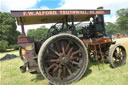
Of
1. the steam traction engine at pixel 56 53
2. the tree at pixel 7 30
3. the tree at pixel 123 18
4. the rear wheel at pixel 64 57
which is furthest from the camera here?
the tree at pixel 123 18

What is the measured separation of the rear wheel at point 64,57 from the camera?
10.8 feet

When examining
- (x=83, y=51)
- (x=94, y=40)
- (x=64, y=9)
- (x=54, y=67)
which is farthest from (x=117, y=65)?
(x=64, y=9)

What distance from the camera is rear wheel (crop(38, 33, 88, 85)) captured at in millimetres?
3293

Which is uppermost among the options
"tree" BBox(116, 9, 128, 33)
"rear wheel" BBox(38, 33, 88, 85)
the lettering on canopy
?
"tree" BBox(116, 9, 128, 33)

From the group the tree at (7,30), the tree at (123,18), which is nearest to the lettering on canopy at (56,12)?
the tree at (7,30)

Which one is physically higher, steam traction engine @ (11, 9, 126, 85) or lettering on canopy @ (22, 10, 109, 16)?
lettering on canopy @ (22, 10, 109, 16)

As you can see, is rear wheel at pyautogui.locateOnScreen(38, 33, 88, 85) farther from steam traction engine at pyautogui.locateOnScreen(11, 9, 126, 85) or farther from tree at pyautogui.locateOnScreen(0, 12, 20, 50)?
tree at pyautogui.locateOnScreen(0, 12, 20, 50)

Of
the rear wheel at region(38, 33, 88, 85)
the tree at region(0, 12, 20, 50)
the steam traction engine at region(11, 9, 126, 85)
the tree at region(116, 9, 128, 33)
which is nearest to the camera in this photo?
the steam traction engine at region(11, 9, 126, 85)

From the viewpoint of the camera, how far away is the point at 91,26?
4.68 m

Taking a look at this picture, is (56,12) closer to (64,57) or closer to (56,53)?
(56,53)

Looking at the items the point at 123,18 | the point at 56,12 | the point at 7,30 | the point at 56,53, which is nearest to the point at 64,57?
the point at 56,53

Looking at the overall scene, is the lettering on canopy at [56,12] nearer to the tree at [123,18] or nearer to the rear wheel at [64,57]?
the rear wheel at [64,57]

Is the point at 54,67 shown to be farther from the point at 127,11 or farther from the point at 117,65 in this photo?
the point at 127,11

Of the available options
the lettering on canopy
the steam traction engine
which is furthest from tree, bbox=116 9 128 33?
the steam traction engine
